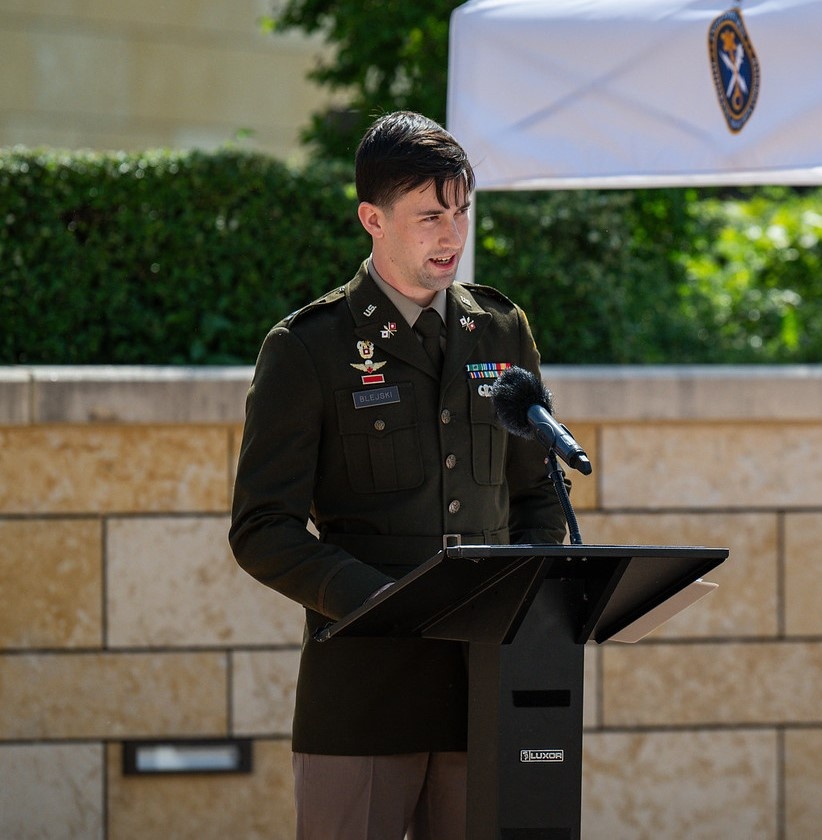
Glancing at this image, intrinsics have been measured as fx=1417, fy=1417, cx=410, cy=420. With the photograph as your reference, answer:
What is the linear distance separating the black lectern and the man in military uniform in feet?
1.17

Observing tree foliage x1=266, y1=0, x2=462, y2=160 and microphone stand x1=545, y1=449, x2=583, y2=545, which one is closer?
microphone stand x1=545, y1=449, x2=583, y2=545

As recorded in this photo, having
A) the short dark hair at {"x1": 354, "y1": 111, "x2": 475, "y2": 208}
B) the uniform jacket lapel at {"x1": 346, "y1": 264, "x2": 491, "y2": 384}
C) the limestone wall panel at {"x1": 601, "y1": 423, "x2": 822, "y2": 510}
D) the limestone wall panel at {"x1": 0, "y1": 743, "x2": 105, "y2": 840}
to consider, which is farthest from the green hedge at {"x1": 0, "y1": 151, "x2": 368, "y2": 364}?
the short dark hair at {"x1": 354, "y1": 111, "x2": 475, "y2": 208}

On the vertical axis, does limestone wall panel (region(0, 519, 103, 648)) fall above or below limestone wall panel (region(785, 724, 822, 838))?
above

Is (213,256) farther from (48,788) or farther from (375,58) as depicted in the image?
(375,58)

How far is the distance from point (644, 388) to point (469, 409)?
235cm

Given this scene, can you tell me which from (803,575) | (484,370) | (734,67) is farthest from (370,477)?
(803,575)

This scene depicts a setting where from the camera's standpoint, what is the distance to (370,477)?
→ 9.84ft

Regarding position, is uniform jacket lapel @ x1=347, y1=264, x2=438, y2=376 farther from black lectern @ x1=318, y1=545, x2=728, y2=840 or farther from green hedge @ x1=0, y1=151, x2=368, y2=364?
green hedge @ x1=0, y1=151, x2=368, y2=364

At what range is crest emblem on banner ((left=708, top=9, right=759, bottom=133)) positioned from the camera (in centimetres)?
430

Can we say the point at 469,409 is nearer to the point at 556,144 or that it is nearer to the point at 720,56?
the point at 556,144

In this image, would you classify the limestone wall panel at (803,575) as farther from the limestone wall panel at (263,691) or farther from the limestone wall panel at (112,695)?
the limestone wall panel at (112,695)

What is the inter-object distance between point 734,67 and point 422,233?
181cm

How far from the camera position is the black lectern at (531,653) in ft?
8.21

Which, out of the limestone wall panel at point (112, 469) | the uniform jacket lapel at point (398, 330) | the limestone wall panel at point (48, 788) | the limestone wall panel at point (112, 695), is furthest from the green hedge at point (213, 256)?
the uniform jacket lapel at point (398, 330)
